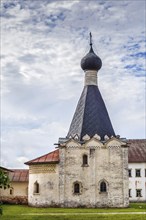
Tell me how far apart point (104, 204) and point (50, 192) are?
3.82 meters

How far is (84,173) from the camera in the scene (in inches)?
996

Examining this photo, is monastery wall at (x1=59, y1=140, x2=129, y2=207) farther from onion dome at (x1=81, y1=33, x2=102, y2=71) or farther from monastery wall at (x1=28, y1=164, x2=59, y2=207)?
onion dome at (x1=81, y1=33, x2=102, y2=71)

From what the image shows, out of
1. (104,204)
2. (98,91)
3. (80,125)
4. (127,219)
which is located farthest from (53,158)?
(127,219)

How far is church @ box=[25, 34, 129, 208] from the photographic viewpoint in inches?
985

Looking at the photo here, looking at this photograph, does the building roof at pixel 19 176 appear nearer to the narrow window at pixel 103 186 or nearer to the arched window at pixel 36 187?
the arched window at pixel 36 187

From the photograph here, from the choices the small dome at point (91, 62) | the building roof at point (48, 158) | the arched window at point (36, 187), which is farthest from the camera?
the small dome at point (91, 62)

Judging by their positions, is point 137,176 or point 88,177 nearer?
point 88,177

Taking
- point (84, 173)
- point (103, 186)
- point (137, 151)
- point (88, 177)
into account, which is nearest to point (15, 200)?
point (84, 173)

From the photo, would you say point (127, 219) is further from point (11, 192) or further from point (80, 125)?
point (11, 192)

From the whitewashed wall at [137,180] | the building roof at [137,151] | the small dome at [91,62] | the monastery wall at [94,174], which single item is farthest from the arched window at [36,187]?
the whitewashed wall at [137,180]

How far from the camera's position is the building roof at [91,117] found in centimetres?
2678

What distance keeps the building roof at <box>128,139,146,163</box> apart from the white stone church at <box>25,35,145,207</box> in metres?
14.7

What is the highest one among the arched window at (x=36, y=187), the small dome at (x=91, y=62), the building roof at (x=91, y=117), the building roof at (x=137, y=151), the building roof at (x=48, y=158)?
the small dome at (x=91, y=62)

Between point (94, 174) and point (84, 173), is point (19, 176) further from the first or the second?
point (94, 174)
